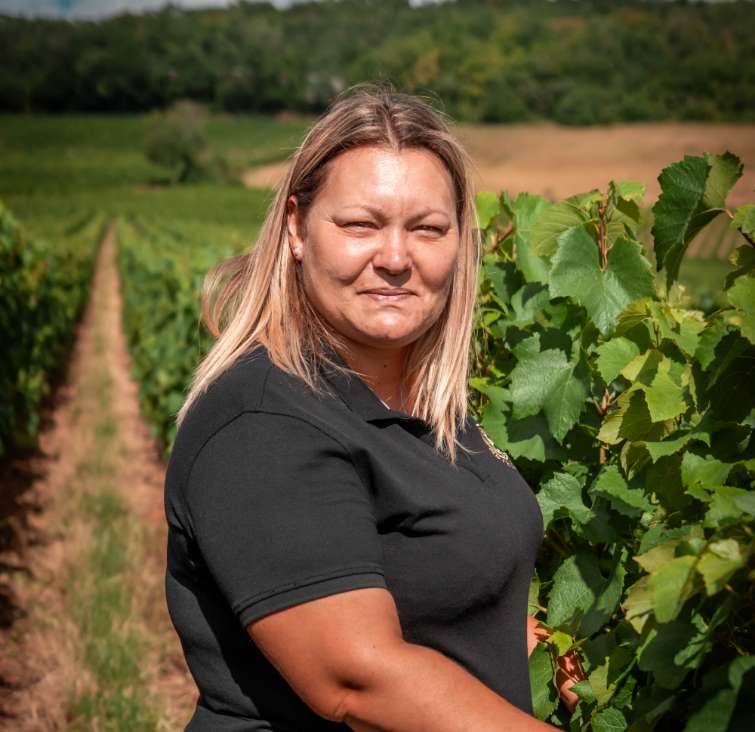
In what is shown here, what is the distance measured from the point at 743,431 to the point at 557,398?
1.69 feet

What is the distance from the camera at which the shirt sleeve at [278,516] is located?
3.74 feet

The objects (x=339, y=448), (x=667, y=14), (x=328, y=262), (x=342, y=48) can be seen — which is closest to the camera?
(x=339, y=448)

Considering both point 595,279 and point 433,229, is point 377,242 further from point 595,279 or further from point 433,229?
point 595,279

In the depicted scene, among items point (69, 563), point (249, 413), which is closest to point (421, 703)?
point (249, 413)

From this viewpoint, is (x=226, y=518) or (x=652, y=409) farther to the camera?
(x=652, y=409)

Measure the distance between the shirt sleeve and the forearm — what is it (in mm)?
115

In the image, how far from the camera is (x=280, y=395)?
4.22ft

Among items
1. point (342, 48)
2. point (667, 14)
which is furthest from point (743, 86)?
point (342, 48)

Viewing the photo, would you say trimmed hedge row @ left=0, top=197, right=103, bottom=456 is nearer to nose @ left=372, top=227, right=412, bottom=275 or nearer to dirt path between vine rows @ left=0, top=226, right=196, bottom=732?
dirt path between vine rows @ left=0, top=226, right=196, bottom=732

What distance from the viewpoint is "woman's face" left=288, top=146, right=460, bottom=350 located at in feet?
4.85

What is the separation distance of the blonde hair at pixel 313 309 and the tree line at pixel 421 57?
0.41 meters

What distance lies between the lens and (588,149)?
5181 centimetres

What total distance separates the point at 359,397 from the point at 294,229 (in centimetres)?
37

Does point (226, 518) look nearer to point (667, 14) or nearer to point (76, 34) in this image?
point (667, 14)
